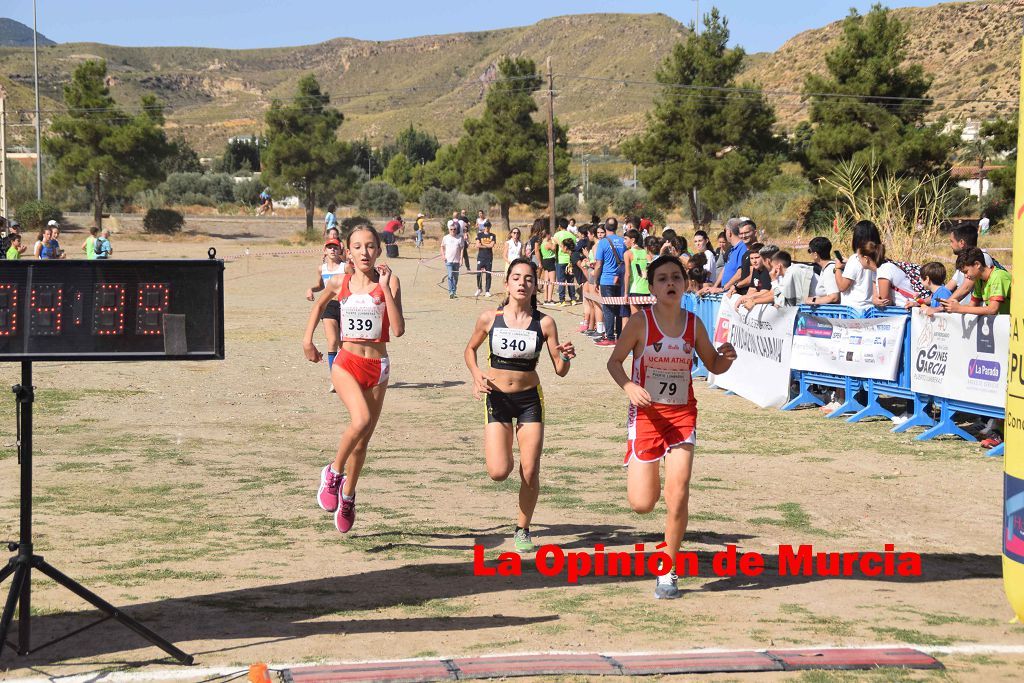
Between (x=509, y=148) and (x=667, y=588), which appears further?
(x=509, y=148)

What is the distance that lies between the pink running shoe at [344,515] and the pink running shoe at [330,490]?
7cm

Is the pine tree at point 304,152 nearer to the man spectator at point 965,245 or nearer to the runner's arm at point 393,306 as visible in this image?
the man spectator at point 965,245

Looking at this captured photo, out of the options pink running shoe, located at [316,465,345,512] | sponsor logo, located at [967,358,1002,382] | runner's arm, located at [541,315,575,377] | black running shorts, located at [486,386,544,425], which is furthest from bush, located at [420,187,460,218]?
black running shorts, located at [486,386,544,425]

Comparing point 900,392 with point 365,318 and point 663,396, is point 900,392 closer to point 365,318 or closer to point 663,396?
point 663,396

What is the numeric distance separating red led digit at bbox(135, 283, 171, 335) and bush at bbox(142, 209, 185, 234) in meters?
55.5

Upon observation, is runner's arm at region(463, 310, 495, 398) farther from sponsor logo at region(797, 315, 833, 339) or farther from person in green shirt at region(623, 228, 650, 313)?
person in green shirt at region(623, 228, 650, 313)

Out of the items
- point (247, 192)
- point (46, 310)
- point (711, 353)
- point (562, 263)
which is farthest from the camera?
point (247, 192)

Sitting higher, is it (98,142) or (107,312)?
(98,142)

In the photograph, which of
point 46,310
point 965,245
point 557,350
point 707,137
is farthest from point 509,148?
point 46,310

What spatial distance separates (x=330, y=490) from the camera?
848 cm

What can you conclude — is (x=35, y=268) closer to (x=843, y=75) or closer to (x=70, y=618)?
(x=70, y=618)

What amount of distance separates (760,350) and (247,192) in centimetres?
8141

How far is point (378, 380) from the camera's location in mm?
8578

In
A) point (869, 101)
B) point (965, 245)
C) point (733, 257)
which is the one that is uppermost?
point (869, 101)
